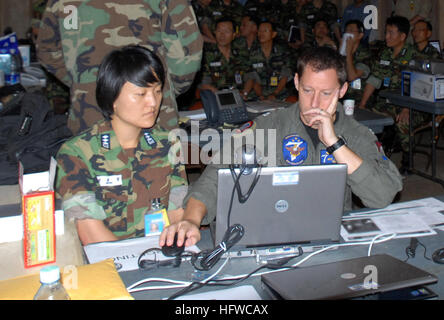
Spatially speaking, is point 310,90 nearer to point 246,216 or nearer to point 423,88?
point 246,216

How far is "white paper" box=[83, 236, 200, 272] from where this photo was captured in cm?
150

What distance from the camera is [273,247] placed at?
148cm

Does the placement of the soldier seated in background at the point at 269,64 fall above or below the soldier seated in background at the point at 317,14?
below

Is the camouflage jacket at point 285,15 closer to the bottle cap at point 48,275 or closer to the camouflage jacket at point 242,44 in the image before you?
the camouflage jacket at point 242,44

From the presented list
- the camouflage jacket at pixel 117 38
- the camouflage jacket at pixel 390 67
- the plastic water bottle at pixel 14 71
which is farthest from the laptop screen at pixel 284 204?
the camouflage jacket at pixel 390 67

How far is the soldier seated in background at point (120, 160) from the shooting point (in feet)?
6.23

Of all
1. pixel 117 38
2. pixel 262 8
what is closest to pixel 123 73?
pixel 117 38

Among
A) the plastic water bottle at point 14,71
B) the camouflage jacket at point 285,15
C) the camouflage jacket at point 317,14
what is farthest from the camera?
the camouflage jacket at point 285,15

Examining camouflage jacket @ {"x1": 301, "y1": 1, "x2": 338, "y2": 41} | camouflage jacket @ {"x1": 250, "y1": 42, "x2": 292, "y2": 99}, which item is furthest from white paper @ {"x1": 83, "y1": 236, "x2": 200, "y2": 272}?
camouflage jacket @ {"x1": 301, "y1": 1, "x2": 338, "y2": 41}

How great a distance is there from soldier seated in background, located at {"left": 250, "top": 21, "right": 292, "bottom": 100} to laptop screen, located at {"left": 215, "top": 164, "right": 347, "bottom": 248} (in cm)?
442

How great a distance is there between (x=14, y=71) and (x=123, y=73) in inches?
94.3

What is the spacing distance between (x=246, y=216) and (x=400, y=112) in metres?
3.95

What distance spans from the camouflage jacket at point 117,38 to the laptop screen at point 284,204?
1176mm

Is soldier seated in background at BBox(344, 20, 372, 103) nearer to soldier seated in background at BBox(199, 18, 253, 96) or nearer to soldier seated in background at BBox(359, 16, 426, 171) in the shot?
soldier seated in background at BBox(359, 16, 426, 171)
